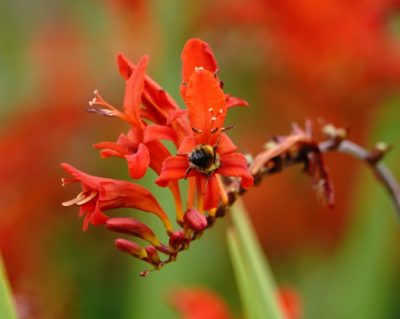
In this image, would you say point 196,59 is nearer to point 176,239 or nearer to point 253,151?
point 176,239

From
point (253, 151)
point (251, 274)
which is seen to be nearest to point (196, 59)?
point (251, 274)

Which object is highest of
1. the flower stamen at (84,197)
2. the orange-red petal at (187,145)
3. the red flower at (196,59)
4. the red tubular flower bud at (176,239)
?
the red flower at (196,59)

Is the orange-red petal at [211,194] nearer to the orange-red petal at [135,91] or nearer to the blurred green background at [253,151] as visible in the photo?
the orange-red petal at [135,91]

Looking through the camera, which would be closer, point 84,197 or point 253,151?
point 84,197

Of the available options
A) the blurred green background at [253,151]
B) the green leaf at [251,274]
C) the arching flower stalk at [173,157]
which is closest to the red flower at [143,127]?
the arching flower stalk at [173,157]

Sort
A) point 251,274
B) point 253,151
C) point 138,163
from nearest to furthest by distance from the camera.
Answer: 1. point 138,163
2. point 251,274
3. point 253,151

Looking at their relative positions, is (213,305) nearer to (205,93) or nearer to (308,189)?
(205,93)

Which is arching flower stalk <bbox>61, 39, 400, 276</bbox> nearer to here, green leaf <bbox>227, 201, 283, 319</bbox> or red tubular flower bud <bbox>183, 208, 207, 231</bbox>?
red tubular flower bud <bbox>183, 208, 207, 231</bbox>
